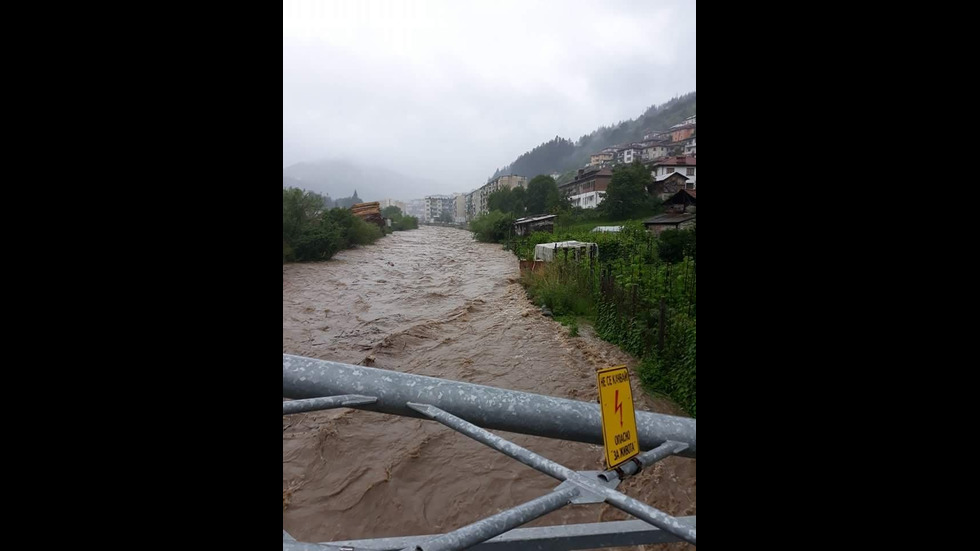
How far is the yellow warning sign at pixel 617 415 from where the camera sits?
535 mm

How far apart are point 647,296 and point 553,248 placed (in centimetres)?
77

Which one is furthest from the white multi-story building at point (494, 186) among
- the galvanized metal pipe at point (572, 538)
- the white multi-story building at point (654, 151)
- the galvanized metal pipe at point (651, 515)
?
the galvanized metal pipe at point (651, 515)

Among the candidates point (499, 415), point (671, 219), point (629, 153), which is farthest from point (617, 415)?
point (629, 153)

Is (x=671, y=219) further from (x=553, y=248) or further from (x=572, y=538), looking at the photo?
(x=572, y=538)

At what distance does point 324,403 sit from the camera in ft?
2.46

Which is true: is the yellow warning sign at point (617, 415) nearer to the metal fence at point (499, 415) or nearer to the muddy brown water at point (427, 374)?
the metal fence at point (499, 415)

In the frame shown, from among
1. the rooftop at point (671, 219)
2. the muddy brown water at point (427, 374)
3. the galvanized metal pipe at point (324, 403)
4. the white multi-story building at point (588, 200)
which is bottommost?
the muddy brown water at point (427, 374)

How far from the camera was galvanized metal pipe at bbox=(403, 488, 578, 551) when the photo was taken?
47cm

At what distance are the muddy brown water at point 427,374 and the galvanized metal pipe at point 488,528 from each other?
1.75 m
